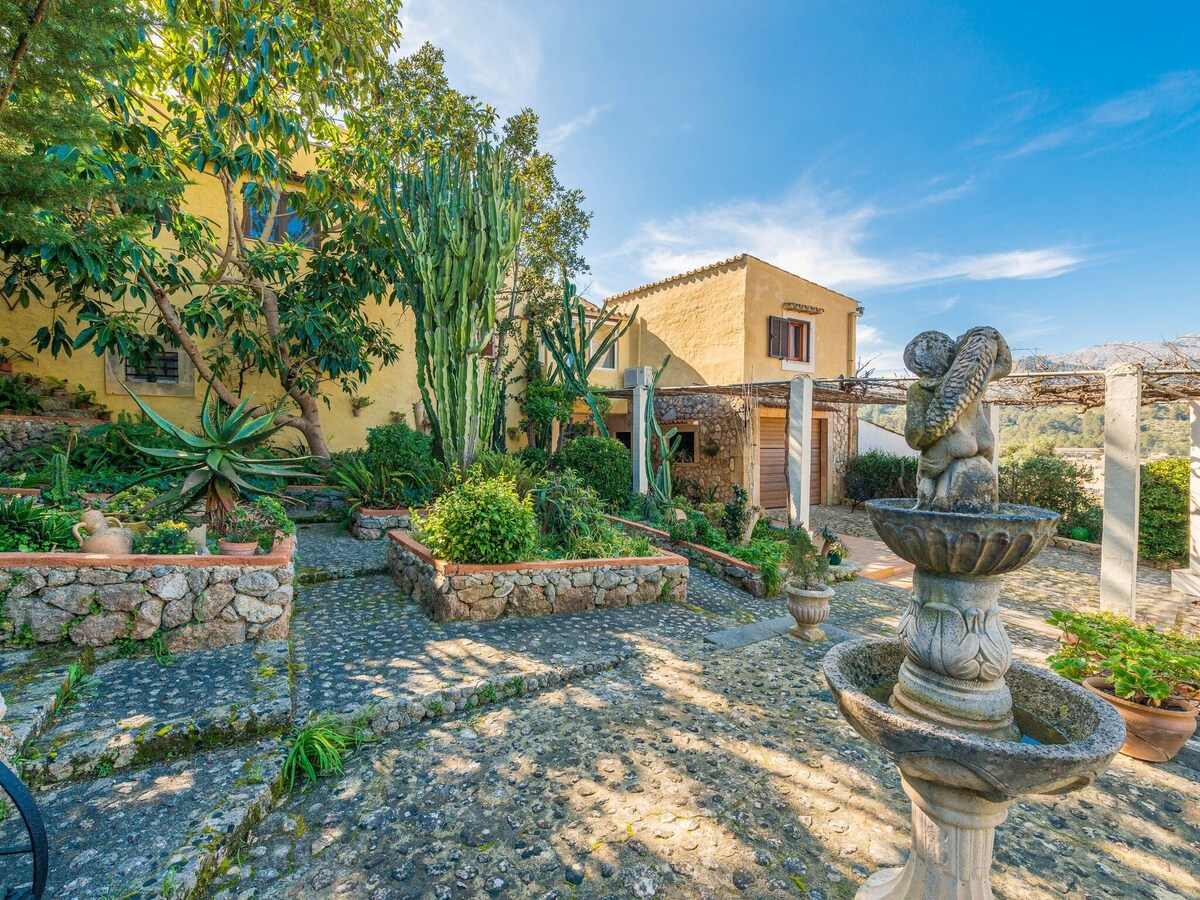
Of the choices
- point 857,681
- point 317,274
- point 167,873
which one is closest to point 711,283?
point 317,274

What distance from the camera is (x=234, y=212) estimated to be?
8.65 m

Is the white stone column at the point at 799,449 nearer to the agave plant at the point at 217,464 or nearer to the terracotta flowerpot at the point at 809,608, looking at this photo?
the terracotta flowerpot at the point at 809,608

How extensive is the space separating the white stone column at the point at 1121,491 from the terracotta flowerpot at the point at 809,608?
4233mm

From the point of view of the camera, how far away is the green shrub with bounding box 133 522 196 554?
412 centimetres

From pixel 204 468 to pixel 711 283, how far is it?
12567mm

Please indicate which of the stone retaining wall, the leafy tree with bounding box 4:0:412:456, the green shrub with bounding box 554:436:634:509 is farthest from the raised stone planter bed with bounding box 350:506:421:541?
the stone retaining wall

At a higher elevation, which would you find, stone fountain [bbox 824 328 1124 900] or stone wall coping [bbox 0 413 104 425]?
stone wall coping [bbox 0 413 104 425]

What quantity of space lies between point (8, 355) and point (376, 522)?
7.15 metres

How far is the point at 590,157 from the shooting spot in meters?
10.8

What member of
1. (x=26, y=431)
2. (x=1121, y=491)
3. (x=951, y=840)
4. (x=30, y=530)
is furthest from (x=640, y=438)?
(x=26, y=431)

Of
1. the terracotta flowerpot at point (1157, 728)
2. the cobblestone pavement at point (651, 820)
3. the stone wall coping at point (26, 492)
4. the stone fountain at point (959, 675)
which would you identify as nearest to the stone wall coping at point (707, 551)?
Answer: the cobblestone pavement at point (651, 820)

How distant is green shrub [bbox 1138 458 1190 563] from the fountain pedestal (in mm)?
12482

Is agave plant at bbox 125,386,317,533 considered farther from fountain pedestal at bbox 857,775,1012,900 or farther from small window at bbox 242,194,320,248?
small window at bbox 242,194,320,248

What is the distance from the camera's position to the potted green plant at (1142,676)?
3307 millimetres
